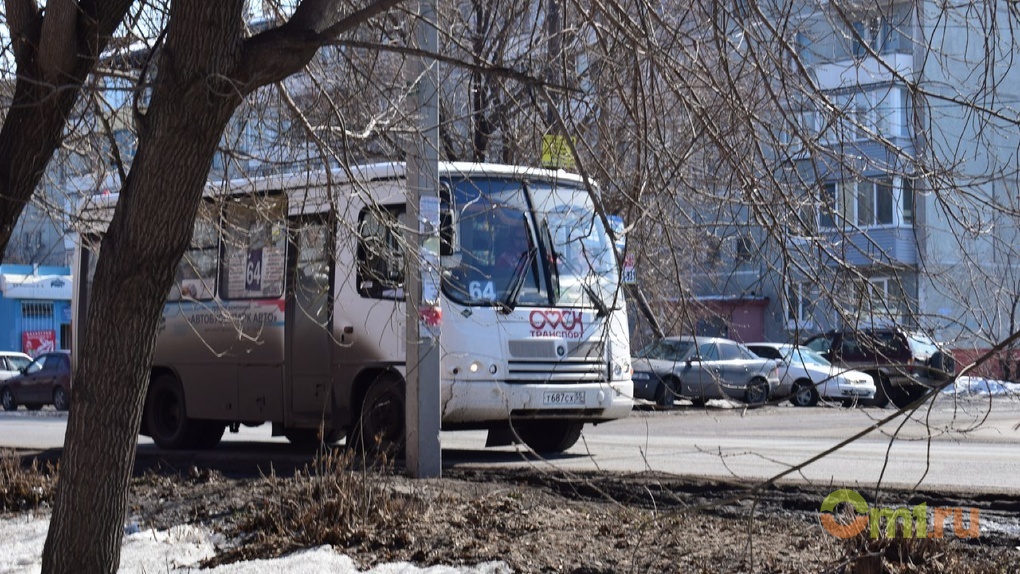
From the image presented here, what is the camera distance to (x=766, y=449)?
14.3 m

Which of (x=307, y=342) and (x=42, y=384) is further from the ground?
(x=307, y=342)

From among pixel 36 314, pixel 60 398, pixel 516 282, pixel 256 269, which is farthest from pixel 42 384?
pixel 516 282

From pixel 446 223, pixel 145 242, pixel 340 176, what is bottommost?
pixel 145 242

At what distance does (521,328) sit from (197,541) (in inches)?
223

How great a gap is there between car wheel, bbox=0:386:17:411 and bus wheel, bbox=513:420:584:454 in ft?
78.0

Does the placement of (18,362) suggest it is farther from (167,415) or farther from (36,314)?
(167,415)

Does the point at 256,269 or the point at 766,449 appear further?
the point at 766,449

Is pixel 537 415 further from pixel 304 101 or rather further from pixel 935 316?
pixel 935 316

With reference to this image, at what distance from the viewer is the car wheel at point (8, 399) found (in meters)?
33.7

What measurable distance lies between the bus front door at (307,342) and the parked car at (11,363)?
25401mm

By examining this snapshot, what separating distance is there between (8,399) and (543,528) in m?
30.5

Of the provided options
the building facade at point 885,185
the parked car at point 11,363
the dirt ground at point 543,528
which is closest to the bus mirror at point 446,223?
the dirt ground at point 543,528

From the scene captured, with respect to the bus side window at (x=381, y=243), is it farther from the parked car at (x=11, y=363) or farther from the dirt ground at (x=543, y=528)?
the parked car at (x=11, y=363)

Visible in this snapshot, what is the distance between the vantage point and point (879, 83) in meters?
6.71
